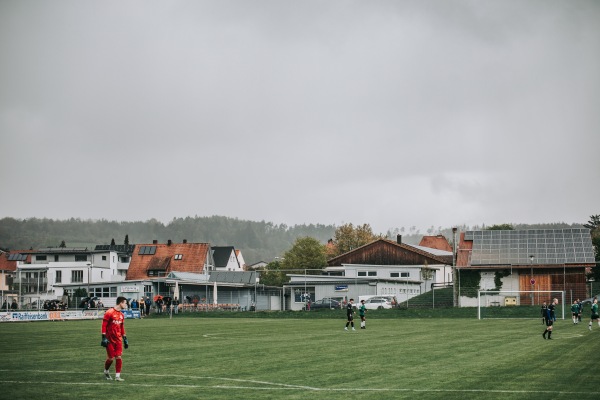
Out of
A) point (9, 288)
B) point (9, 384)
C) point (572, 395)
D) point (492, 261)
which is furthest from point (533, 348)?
point (9, 288)

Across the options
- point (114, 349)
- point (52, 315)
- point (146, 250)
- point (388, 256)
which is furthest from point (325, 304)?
point (114, 349)

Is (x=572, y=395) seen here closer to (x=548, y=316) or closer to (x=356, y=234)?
(x=548, y=316)

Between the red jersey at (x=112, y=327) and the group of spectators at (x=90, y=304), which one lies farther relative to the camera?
the group of spectators at (x=90, y=304)

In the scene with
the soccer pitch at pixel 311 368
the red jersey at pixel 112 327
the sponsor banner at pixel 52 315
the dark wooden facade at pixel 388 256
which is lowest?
the sponsor banner at pixel 52 315

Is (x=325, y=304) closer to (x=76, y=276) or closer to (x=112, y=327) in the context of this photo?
(x=76, y=276)

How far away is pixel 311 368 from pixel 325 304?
6311 cm

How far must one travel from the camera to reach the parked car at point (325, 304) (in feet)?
285

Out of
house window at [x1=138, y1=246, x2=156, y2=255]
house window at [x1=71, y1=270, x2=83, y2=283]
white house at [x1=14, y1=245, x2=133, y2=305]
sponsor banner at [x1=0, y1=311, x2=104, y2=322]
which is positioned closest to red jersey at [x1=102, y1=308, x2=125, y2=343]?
sponsor banner at [x1=0, y1=311, x2=104, y2=322]

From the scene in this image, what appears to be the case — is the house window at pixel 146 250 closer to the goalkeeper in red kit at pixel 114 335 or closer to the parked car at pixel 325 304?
the parked car at pixel 325 304

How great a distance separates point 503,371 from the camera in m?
23.9

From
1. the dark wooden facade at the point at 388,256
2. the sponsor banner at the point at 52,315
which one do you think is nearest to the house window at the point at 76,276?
the dark wooden facade at the point at 388,256

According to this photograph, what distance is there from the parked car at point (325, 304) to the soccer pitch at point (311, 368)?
4685 centimetres

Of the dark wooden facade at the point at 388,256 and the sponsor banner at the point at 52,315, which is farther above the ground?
the dark wooden facade at the point at 388,256

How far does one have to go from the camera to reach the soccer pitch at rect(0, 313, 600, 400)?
64.4 ft
